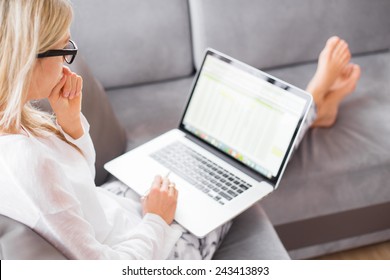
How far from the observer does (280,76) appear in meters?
1.61

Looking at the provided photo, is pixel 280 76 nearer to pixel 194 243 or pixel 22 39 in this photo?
pixel 194 243

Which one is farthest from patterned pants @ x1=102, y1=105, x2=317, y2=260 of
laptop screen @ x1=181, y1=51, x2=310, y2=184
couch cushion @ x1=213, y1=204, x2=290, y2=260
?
laptop screen @ x1=181, y1=51, x2=310, y2=184

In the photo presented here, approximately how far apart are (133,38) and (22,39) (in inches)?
32.6

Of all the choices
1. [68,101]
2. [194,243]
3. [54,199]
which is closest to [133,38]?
A: [68,101]

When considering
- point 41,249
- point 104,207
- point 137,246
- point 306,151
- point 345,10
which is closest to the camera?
point 41,249

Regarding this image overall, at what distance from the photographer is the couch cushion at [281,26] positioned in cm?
154

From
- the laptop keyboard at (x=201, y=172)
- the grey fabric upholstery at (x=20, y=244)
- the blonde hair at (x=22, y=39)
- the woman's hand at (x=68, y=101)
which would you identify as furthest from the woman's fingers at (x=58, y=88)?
the laptop keyboard at (x=201, y=172)

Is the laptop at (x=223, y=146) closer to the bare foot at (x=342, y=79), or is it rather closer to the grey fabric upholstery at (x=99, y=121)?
the grey fabric upholstery at (x=99, y=121)

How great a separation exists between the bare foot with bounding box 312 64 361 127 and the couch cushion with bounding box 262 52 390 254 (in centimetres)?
3

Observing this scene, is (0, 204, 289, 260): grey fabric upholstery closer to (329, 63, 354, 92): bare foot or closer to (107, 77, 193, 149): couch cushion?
(107, 77, 193, 149): couch cushion

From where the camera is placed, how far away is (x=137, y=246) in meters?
0.88
